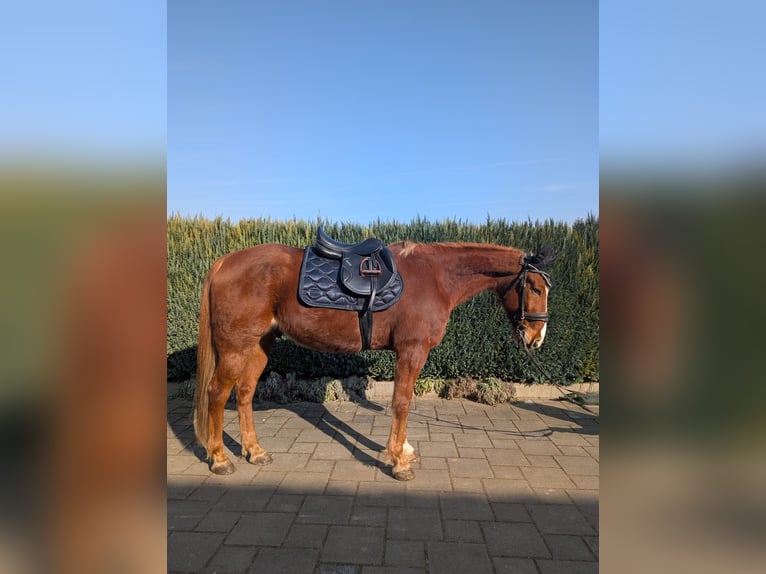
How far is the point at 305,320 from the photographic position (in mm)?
3676

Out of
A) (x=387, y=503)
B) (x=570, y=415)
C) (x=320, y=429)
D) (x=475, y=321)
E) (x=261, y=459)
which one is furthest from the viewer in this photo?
(x=475, y=321)

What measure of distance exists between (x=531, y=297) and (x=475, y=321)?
97.3 inches

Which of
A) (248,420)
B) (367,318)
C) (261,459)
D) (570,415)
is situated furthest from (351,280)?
(570,415)

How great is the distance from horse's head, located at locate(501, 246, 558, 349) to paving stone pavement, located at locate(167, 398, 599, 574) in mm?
1236

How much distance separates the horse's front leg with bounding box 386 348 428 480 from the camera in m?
3.67

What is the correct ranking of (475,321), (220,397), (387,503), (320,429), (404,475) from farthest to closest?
(475,321) < (320,429) < (220,397) < (404,475) < (387,503)

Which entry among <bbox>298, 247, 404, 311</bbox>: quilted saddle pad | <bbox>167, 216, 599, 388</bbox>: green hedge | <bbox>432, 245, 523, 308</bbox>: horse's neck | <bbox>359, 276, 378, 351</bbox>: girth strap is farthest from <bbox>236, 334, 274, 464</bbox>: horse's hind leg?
<bbox>167, 216, 599, 388</bbox>: green hedge

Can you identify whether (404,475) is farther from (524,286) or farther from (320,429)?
(524,286)
